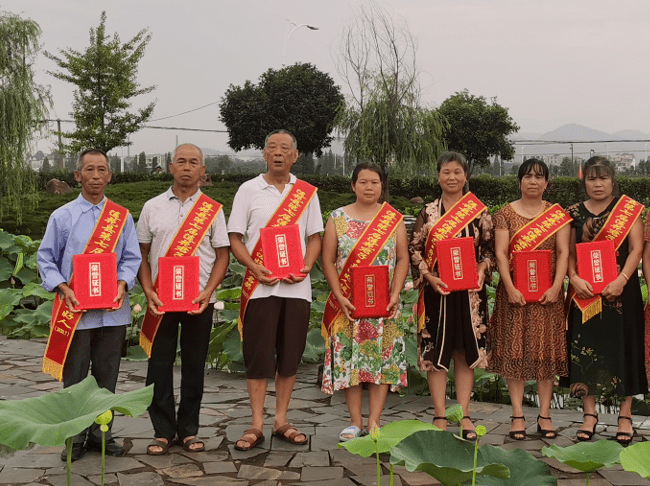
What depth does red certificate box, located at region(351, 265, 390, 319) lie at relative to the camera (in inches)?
138

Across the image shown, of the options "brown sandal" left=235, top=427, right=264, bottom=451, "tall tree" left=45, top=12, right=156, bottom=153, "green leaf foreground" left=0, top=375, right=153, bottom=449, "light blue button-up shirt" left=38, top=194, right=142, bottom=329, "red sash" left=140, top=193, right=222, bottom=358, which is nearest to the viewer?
"green leaf foreground" left=0, top=375, right=153, bottom=449

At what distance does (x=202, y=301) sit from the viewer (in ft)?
11.2

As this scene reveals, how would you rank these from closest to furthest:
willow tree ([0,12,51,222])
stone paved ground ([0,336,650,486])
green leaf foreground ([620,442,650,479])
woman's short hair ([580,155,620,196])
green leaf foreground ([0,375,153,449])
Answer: green leaf foreground ([620,442,650,479]), green leaf foreground ([0,375,153,449]), stone paved ground ([0,336,650,486]), woman's short hair ([580,155,620,196]), willow tree ([0,12,51,222])

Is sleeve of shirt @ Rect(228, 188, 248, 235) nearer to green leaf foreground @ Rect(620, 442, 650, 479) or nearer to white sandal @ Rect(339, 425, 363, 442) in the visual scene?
white sandal @ Rect(339, 425, 363, 442)

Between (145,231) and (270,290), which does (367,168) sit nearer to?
(270,290)

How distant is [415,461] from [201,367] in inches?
61.0

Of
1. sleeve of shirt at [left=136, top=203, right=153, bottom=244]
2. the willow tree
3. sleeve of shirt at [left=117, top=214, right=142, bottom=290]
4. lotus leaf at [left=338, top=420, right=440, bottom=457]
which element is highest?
the willow tree

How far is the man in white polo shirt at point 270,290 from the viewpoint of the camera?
11.6 feet

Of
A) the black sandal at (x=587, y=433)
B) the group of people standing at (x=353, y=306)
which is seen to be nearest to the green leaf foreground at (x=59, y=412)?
the group of people standing at (x=353, y=306)

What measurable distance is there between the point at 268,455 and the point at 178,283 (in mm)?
943

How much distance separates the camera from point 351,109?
2170 cm

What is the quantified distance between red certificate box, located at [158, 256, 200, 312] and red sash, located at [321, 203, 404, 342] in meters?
0.73

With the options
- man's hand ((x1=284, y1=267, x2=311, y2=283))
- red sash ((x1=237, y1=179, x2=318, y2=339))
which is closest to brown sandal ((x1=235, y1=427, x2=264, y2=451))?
red sash ((x1=237, y1=179, x2=318, y2=339))

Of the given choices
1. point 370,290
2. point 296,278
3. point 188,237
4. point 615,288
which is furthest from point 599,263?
point 188,237
